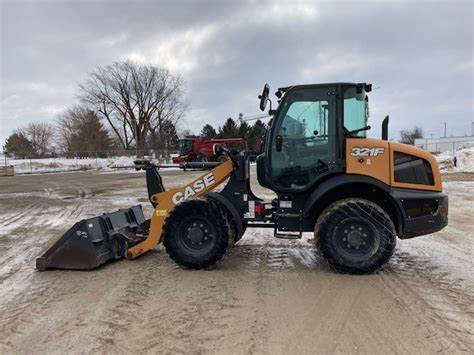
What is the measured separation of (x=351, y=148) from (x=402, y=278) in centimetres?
171

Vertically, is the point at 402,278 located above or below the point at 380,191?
below

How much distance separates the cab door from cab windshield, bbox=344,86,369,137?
0.19 meters

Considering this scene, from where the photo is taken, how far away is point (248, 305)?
14.1ft

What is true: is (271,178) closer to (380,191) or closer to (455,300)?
(380,191)

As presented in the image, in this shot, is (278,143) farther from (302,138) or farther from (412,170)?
(412,170)

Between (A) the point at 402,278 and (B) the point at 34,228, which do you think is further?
(B) the point at 34,228

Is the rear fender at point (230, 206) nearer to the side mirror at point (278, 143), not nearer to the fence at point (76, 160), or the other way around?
the side mirror at point (278, 143)

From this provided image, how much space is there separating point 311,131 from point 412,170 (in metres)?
1.37

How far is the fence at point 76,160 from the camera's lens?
3859 cm

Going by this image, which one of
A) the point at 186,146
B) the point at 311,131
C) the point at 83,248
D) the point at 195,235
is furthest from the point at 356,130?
the point at 186,146

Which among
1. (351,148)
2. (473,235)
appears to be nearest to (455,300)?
(351,148)

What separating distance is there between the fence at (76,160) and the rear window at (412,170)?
33155mm


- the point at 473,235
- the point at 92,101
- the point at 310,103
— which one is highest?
the point at 92,101

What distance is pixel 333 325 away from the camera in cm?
379
